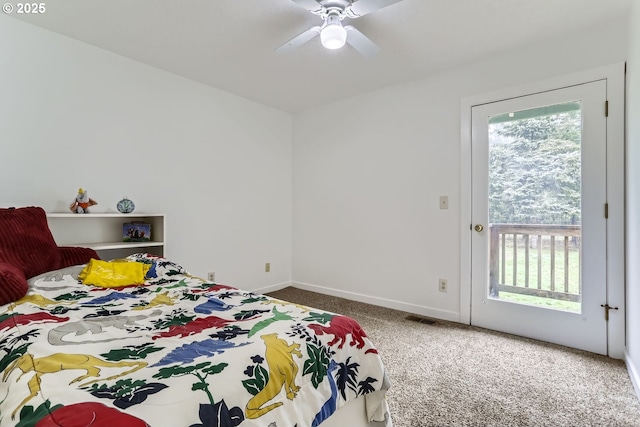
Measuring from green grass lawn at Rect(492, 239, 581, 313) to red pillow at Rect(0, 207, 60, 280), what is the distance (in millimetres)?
3201

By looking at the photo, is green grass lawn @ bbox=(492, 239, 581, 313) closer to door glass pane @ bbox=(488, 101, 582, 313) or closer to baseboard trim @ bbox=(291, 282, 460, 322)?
door glass pane @ bbox=(488, 101, 582, 313)

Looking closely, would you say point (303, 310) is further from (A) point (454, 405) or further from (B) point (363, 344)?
(A) point (454, 405)

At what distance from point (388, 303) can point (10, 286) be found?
9.32 feet

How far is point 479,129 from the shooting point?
8.91 feet

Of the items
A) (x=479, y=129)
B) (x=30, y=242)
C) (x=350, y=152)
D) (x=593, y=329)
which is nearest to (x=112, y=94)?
(x=30, y=242)

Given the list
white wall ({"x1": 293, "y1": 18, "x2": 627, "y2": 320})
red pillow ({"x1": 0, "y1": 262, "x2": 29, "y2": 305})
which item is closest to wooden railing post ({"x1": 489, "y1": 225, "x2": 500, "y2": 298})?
white wall ({"x1": 293, "y1": 18, "x2": 627, "y2": 320})

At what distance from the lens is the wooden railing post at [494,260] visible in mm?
2641

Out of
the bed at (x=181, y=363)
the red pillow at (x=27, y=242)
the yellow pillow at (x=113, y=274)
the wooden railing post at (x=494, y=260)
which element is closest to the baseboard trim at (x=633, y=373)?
the wooden railing post at (x=494, y=260)

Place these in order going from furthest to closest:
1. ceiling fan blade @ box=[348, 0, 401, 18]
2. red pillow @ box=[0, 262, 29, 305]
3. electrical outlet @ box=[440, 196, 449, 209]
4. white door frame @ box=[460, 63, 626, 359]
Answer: electrical outlet @ box=[440, 196, 449, 209], white door frame @ box=[460, 63, 626, 359], ceiling fan blade @ box=[348, 0, 401, 18], red pillow @ box=[0, 262, 29, 305]

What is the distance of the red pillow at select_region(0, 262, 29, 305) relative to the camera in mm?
1458

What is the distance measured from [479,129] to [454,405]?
6.94 ft

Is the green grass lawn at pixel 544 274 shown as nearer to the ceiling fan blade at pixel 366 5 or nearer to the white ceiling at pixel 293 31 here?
the white ceiling at pixel 293 31

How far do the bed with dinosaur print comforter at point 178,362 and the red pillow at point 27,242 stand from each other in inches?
10.4

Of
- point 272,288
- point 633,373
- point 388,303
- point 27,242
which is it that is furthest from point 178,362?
point 272,288
